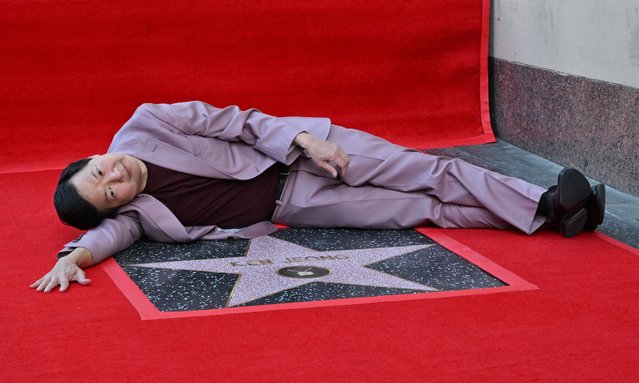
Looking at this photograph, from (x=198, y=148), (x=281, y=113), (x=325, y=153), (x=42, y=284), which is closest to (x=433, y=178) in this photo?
(x=325, y=153)

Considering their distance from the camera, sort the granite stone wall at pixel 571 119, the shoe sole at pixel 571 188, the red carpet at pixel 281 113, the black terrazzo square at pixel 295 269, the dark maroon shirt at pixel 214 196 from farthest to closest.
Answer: the granite stone wall at pixel 571 119
the dark maroon shirt at pixel 214 196
the shoe sole at pixel 571 188
the black terrazzo square at pixel 295 269
the red carpet at pixel 281 113

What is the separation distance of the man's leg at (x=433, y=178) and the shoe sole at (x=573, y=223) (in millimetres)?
84

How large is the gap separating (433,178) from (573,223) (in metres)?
0.46

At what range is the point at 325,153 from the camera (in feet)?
9.82

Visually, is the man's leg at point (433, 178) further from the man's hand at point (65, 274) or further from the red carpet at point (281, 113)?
the man's hand at point (65, 274)

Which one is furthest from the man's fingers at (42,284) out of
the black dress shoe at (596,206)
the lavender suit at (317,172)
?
the black dress shoe at (596,206)

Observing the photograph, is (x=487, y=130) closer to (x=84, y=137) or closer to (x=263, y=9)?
(x=263, y=9)

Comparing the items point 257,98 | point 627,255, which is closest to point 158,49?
point 257,98

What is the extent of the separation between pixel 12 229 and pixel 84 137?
49.3 inches

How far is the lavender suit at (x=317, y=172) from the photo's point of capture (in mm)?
3053

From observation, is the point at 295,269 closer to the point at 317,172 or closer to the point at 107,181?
the point at 317,172

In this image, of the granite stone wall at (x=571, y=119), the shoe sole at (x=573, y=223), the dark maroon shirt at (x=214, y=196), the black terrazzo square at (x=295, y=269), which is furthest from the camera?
the granite stone wall at (x=571, y=119)

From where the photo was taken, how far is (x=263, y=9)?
4504 mm

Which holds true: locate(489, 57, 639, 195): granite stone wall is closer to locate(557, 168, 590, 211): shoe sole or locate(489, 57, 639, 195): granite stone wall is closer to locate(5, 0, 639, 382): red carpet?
locate(5, 0, 639, 382): red carpet
